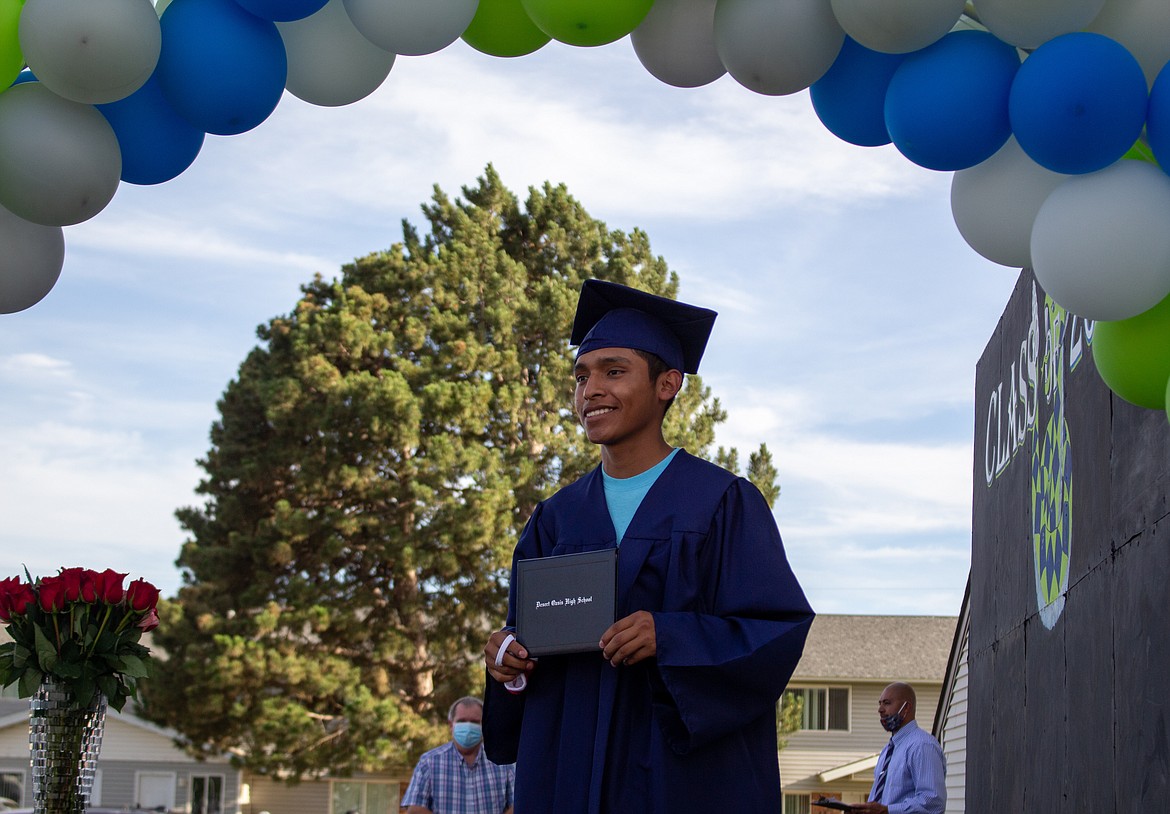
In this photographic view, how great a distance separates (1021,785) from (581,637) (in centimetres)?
384

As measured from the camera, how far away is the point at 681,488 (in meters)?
3.06

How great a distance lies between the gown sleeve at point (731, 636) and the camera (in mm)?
2752

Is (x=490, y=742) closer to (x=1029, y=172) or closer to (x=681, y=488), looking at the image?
(x=681, y=488)

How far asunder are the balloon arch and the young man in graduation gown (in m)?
0.68

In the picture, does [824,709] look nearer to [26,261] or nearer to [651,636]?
[651,636]

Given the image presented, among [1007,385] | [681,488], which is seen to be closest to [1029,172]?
[681,488]

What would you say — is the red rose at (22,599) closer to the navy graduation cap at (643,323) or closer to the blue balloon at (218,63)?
the blue balloon at (218,63)

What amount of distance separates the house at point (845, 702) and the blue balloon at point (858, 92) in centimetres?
2871

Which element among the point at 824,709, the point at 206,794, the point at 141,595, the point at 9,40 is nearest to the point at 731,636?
the point at 141,595

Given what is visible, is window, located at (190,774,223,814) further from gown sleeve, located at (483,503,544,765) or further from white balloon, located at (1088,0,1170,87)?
white balloon, located at (1088,0,1170,87)

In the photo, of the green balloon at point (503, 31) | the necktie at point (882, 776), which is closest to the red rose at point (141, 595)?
the green balloon at point (503, 31)

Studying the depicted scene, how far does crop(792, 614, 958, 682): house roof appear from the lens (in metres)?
31.6

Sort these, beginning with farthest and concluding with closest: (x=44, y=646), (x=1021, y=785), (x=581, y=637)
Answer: (x=1021, y=785), (x=44, y=646), (x=581, y=637)

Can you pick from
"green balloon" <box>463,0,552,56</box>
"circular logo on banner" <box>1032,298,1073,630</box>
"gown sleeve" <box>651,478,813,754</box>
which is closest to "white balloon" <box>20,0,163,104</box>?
"green balloon" <box>463,0,552,56</box>
